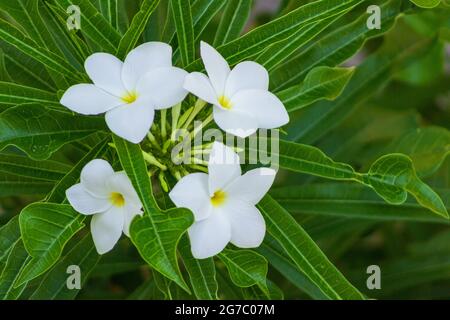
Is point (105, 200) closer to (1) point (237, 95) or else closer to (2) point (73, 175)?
(2) point (73, 175)

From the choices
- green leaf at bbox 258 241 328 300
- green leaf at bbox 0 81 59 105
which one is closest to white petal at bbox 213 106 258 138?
green leaf at bbox 0 81 59 105

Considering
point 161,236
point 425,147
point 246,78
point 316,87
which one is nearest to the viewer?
point 161,236

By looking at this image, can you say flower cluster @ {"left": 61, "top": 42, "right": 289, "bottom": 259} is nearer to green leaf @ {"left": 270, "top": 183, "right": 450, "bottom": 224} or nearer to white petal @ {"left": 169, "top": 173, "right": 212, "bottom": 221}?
white petal @ {"left": 169, "top": 173, "right": 212, "bottom": 221}

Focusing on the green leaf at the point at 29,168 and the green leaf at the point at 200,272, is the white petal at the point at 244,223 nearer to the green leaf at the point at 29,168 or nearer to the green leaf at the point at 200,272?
the green leaf at the point at 200,272

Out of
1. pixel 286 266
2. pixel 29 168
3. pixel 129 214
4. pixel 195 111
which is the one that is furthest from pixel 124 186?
pixel 286 266

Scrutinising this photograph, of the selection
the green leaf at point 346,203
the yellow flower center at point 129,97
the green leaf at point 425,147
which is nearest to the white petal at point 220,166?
the yellow flower center at point 129,97
